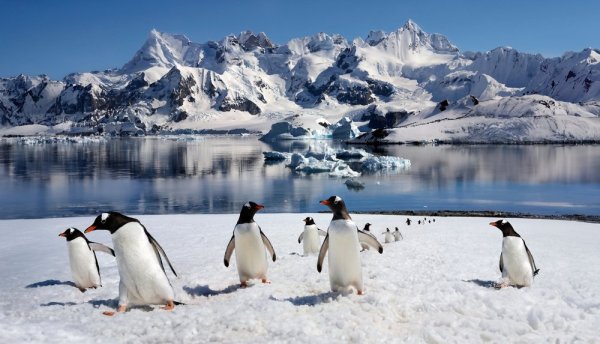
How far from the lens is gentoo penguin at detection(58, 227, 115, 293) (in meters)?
7.25

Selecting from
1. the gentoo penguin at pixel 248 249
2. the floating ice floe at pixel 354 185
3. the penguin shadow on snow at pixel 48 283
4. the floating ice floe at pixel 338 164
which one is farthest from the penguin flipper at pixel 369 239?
the floating ice floe at pixel 338 164

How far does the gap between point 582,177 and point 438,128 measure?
7560 cm

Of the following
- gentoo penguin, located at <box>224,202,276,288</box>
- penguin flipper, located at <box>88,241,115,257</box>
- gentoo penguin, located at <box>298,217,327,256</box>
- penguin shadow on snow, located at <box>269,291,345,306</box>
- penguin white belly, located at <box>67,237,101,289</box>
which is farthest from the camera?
gentoo penguin, located at <box>298,217,327,256</box>

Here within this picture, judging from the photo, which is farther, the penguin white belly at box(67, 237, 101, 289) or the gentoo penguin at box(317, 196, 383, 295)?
the penguin white belly at box(67, 237, 101, 289)

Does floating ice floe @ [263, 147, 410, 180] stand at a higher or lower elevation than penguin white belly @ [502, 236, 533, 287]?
higher

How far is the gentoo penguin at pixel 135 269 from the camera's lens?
6133 mm

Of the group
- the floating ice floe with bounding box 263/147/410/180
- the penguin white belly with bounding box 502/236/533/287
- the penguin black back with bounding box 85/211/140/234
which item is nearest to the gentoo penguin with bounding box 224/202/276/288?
the penguin black back with bounding box 85/211/140/234

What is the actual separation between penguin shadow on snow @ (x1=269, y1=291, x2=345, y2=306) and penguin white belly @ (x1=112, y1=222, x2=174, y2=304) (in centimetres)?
141

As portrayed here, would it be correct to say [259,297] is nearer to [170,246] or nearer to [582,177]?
[170,246]

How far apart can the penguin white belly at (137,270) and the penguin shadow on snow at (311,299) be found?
1411 mm

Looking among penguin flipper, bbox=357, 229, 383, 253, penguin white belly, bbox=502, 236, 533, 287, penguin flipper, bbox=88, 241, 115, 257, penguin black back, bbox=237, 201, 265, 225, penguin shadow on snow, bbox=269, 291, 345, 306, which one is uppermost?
penguin black back, bbox=237, 201, 265, 225

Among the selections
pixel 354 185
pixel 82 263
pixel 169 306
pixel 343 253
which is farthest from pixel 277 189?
pixel 169 306

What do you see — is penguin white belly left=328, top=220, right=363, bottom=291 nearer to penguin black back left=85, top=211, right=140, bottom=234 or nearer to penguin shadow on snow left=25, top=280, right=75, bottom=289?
penguin black back left=85, top=211, right=140, bottom=234

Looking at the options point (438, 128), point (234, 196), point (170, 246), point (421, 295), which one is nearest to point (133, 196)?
point (234, 196)
